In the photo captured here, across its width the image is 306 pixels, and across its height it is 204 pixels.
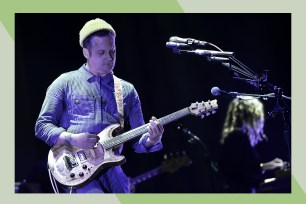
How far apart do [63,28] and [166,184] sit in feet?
7.36

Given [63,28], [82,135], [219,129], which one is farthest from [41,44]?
[219,129]

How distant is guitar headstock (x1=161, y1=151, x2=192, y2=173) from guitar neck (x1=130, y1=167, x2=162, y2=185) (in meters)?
0.07

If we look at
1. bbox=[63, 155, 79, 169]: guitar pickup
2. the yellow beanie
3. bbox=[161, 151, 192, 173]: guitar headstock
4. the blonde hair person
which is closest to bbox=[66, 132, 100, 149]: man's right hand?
bbox=[63, 155, 79, 169]: guitar pickup

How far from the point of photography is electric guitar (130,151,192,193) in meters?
5.90

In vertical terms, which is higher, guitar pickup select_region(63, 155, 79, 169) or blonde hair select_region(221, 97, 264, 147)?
blonde hair select_region(221, 97, 264, 147)

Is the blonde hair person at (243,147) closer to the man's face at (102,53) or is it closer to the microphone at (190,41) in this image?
the microphone at (190,41)

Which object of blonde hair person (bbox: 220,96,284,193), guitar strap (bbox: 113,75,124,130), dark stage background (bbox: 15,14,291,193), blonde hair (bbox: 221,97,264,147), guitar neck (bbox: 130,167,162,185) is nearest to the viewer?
guitar strap (bbox: 113,75,124,130)

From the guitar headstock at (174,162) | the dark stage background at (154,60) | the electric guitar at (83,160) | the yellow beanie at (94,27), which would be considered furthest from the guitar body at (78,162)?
the guitar headstock at (174,162)

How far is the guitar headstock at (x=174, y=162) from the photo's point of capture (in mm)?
5914

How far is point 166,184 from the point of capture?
6.26 metres

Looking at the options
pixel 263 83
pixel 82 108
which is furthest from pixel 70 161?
pixel 263 83

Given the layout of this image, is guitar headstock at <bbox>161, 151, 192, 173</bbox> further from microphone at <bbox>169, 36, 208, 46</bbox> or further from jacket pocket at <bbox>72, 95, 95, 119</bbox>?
microphone at <bbox>169, 36, 208, 46</bbox>

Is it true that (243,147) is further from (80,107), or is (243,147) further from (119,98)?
(80,107)
